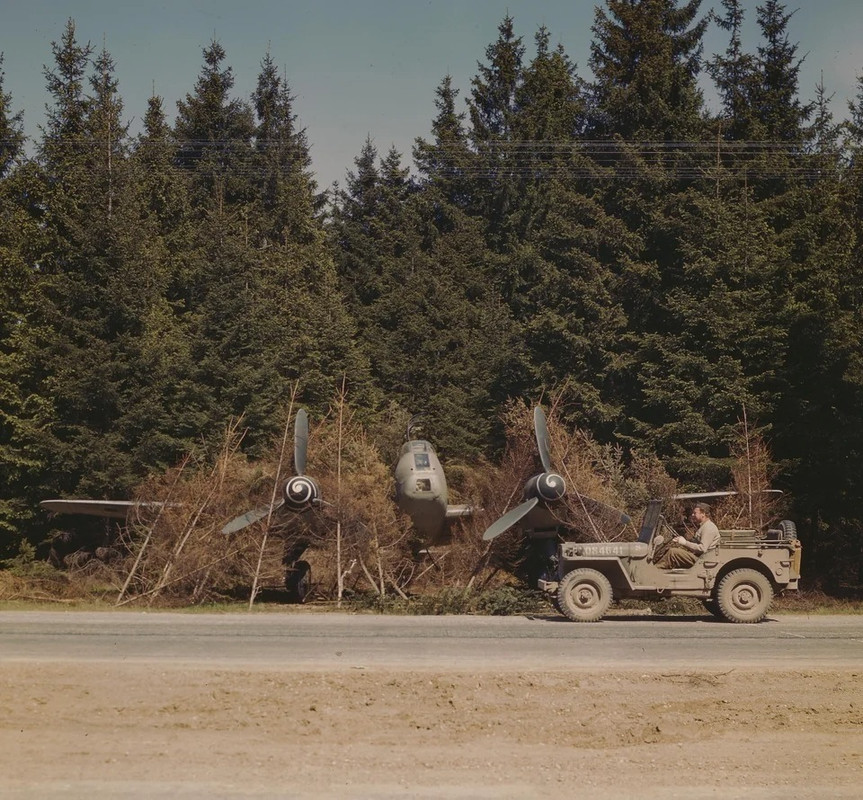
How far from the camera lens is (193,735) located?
10.2 m

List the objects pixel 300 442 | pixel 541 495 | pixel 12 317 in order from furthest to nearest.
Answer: pixel 12 317 → pixel 300 442 → pixel 541 495

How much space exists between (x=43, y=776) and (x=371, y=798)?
9.15 feet

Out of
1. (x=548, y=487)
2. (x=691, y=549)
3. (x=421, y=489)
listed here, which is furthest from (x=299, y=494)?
(x=691, y=549)

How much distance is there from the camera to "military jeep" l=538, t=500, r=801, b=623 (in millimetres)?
19016

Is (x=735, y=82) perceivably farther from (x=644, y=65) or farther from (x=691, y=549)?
(x=691, y=549)

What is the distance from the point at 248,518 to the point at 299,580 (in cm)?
226

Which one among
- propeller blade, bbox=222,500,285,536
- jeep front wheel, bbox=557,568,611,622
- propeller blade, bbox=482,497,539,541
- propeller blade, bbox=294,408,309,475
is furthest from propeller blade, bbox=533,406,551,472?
jeep front wheel, bbox=557,568,611,622

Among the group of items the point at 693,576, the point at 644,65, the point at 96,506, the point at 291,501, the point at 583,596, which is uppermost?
the point at 644,65

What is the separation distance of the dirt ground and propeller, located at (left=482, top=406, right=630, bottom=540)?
11.5 m

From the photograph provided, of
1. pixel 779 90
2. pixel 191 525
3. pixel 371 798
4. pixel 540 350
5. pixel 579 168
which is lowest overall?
pixel 371 798

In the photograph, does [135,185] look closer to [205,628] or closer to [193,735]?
[205,628]

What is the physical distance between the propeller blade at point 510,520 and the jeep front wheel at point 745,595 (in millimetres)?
6422

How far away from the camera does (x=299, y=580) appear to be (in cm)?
2677

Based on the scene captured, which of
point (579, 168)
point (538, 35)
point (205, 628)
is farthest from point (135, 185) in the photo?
point (205, 628)
